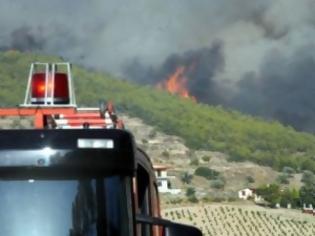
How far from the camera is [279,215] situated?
98.4 meters

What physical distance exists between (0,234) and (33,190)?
0.26 m

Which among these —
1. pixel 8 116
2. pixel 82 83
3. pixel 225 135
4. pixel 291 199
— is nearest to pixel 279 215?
pixel 291 199

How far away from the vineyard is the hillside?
93.1ft

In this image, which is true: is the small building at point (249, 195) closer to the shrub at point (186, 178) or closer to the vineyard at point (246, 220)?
the vineyard at point (246, 220)

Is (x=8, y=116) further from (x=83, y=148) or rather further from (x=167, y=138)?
(x=167, y=138)

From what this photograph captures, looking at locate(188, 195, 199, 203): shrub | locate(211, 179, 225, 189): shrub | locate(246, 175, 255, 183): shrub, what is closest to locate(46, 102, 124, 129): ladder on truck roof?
locate(188, 195, 199, 203): shrub

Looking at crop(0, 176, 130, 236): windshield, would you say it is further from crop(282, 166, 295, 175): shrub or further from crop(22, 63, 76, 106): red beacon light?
crop(282, 166, 295, 175): shrub

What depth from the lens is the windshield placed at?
5113 mm

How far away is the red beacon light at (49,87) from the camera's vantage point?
28.1 feet

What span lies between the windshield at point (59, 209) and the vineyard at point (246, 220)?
77.0m

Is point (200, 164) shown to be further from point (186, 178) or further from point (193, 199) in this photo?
point (193, 199)

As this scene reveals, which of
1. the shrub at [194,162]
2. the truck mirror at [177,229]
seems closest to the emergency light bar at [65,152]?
the truck mirror at [177,229]

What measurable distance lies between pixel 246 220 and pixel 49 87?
8970cm

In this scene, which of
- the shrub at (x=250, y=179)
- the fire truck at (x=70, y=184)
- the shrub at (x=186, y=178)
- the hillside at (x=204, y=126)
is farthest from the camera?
the hillside at (x=204, y=126)
